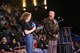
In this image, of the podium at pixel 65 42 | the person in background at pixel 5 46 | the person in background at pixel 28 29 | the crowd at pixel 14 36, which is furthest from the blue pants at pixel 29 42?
the podium at pixel 65 42

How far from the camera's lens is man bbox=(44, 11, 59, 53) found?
209 inches

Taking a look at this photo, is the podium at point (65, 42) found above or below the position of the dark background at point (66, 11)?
below

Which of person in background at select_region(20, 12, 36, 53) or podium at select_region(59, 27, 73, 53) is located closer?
person in background at select_region(20, 12, 36, 53)

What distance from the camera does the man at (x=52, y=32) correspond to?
5316 millimetres

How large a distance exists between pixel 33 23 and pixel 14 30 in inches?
18.7

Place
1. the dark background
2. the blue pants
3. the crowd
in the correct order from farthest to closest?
the dark background < the crowd < the blue pants

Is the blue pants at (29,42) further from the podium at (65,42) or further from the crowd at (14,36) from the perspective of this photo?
the podium at (65,42)

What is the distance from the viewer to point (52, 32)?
17.5ft

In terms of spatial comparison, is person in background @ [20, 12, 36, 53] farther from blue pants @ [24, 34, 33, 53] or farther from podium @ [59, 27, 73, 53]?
podium @ [59, 27, 73, 53]

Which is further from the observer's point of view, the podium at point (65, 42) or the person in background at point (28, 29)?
the podium at point (65, 42)

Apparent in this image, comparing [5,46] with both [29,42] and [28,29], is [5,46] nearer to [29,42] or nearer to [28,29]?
[28,29]

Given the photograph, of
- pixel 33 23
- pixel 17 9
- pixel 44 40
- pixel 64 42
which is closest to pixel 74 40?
Result: pixel 64 42

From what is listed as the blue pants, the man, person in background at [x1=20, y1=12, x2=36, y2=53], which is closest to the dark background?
the man

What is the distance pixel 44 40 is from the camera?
5402mm
